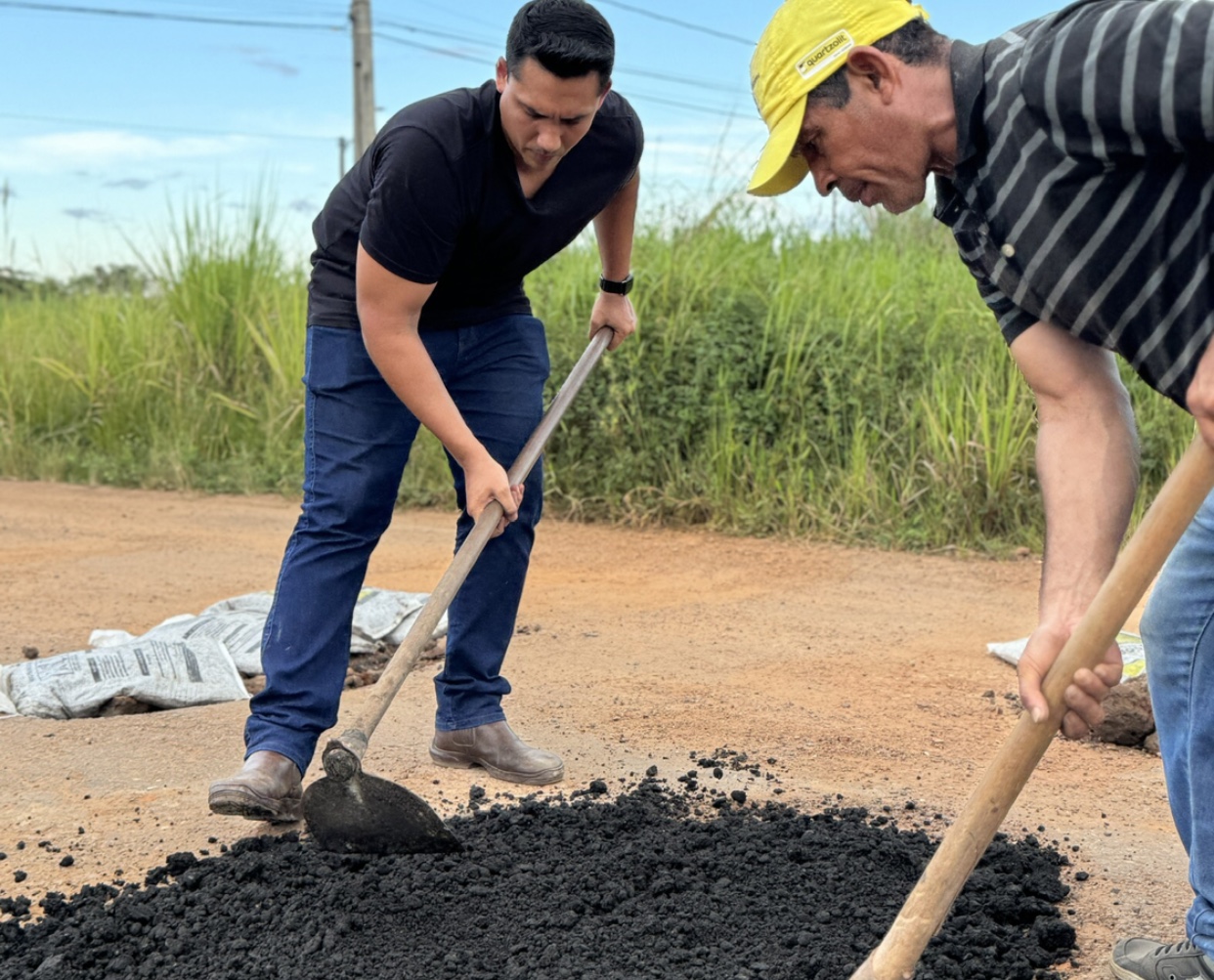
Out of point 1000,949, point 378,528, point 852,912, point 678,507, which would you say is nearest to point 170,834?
point 378,528

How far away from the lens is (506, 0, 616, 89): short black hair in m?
2.62

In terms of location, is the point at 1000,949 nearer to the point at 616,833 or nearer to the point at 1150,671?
the point at 1150,671

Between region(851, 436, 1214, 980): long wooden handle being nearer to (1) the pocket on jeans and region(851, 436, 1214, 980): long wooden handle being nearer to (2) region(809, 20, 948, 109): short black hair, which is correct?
(2) region(809, 20, 948, 109): short black hair

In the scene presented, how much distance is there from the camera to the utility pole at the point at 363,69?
13.5 m

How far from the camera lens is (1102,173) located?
1830mm

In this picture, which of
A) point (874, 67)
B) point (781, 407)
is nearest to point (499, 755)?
point (874, 67)

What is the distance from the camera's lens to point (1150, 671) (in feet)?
7.17

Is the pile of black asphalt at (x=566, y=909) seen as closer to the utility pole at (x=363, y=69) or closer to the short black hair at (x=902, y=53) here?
the short black hair at (x=902, y=53)

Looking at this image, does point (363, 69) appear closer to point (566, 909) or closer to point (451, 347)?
point (451, 347)

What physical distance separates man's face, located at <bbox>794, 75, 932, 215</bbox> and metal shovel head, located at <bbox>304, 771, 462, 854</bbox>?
1.50 m

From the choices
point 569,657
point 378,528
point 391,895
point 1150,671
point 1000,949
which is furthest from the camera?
point 569,657

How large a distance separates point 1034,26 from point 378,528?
1.85 m

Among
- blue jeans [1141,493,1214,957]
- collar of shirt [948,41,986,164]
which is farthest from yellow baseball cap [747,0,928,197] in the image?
blue jeans [1141,493,1214,957]

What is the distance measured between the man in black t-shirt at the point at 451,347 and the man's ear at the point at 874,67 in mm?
824
